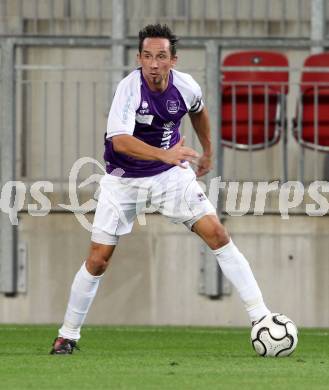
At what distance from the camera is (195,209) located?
31.2ft

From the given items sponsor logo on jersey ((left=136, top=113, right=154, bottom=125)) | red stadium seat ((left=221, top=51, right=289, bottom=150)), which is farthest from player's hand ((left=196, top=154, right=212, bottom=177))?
red stadium seat ((left=221, top=51, right=289, bottom=150))

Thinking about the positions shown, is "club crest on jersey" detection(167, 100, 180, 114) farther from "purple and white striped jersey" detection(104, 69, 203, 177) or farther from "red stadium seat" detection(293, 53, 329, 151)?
"red stadium seat" detection(293, 53, 329, 151)

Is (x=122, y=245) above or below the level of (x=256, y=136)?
below

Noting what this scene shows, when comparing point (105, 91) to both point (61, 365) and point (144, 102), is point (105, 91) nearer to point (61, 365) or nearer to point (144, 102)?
point (144, 102)

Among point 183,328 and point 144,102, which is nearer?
point 144,102

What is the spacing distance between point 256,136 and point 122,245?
146 centimetres

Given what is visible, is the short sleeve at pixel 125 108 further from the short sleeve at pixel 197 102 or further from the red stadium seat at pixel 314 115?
the red stadium seat at pixel 314 115

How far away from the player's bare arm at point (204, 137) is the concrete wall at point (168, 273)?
3.28 meters

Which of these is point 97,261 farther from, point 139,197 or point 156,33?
point 156,33

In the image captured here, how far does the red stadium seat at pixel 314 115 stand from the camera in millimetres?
13305

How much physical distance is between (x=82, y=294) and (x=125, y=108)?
117cm

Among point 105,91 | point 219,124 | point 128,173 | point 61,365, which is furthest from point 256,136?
point 61,365

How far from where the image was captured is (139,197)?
382 inches

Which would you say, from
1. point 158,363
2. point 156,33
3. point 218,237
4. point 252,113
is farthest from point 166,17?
point 158,363
